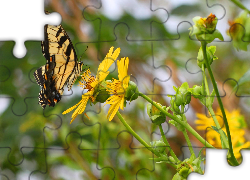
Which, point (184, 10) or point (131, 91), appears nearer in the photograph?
point (131, 91)

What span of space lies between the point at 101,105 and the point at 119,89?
40cm

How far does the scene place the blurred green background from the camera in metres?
1.03

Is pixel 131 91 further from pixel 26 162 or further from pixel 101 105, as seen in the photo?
pixel 26 162

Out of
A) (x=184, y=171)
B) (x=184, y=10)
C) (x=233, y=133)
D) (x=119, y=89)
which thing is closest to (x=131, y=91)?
(x=119, y=89)

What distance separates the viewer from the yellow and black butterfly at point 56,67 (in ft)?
2.61

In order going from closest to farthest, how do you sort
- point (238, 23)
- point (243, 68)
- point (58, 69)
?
point (238, 23), point (58, 69), point (243, 68)

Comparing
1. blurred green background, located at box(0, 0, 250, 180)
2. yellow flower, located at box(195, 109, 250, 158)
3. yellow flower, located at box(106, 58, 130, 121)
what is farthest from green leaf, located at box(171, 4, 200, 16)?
yellow flower, located at box(106, 58, 130, 121)

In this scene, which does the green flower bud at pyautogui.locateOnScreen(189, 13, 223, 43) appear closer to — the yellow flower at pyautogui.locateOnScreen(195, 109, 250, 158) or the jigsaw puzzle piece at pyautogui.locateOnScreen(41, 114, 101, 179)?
the yellow flower at pyautogui.locateOnScreen(195, 109, 250, 158)

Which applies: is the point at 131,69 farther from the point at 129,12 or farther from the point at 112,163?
the point at 112,163

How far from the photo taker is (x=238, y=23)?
1.63 feet

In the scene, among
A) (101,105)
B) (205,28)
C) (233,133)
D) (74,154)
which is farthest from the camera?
(74,154)

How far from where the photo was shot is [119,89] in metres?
0.60

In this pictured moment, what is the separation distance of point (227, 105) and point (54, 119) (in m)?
0.59

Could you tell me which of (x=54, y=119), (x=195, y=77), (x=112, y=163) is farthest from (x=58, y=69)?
(x=195, y=77)
